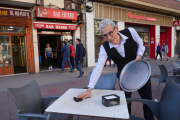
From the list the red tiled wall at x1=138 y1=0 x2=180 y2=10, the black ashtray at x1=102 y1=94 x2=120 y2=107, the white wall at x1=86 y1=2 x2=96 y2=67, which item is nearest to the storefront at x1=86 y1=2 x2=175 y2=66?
the white wall at x1=86 y1=2 x2=96 y2=67

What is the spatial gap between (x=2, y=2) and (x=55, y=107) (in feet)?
26.3

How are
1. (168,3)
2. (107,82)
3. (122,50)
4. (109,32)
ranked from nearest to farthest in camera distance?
(109,32), (122,50), (107,82), (168,3)

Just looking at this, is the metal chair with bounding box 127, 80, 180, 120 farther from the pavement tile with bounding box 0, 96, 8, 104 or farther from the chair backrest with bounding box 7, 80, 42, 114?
the pavement tile with bounding box 0, 96, 8, 104

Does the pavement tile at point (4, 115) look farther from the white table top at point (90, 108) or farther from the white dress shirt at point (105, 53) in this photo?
the white dress shirt at point (105, 53)

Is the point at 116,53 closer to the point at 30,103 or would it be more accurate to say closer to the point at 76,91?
the point at 76,91

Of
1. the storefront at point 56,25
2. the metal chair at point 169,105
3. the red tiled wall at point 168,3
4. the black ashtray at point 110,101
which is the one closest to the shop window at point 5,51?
the storefront at point 56,25

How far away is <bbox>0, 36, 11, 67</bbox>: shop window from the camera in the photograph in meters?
8.08

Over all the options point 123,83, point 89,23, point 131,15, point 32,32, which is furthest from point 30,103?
point 131,15

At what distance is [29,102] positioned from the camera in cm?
202

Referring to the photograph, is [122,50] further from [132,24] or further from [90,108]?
[132,24]

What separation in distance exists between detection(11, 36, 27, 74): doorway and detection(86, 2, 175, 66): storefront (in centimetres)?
451

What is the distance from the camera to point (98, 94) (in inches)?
81.7

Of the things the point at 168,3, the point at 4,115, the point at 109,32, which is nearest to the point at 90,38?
the point at 4,115

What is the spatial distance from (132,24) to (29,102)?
13.7 m
